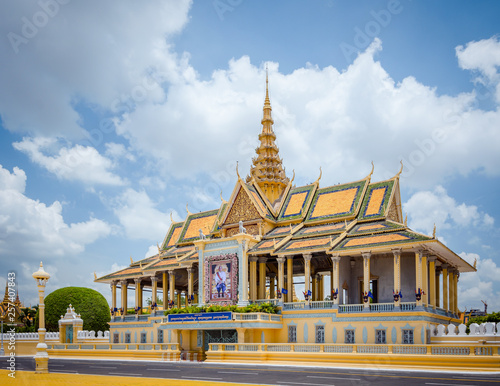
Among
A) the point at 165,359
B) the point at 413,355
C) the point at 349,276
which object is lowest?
the point at 165,359

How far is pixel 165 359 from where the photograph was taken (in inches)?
1320

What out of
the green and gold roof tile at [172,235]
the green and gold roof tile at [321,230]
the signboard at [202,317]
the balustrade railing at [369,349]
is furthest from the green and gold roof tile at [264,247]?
the green and gold roof tile at [172,235]

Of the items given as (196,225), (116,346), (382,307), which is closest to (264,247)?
(382,307)

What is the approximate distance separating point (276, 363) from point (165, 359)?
28.0 ft

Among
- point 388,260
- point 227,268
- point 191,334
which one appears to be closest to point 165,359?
point 191,334

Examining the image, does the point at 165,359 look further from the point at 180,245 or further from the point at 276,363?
the point at 180,245

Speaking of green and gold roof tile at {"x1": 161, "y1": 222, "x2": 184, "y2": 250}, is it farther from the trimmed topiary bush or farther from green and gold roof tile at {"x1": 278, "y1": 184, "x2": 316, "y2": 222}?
the trimmed topiary bush

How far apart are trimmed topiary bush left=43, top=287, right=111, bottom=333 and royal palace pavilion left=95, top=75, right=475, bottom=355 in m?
11.4

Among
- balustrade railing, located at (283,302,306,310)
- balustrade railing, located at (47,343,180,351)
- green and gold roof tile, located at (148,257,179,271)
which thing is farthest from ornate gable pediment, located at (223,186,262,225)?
balustrade railing, located at (47,343,180,351)

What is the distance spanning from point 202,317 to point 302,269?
12.0 metres

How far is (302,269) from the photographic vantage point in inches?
1719

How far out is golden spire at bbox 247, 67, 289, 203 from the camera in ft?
148

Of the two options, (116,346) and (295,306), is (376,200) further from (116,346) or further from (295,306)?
(116,346)

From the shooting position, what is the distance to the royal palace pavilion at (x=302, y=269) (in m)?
31.1
